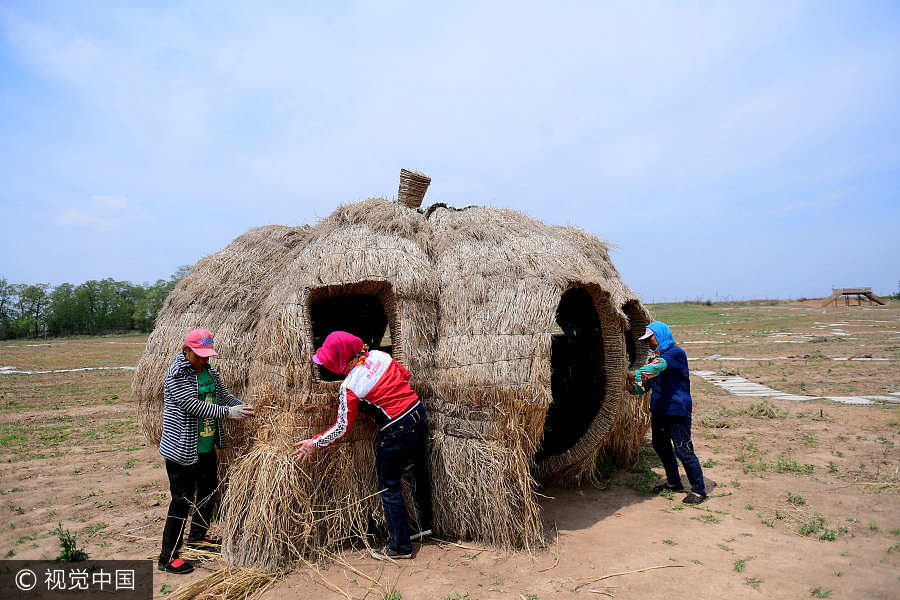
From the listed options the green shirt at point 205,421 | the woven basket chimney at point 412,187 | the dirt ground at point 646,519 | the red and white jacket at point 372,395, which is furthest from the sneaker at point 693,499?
the green shirt at point 205,421

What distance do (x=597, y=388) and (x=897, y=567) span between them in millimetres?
3392

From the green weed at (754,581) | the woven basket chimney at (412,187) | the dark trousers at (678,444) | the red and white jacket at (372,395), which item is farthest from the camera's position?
the woven basket chimney at (412,187)

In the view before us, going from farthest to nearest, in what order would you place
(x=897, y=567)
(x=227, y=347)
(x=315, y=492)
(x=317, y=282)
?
1. (x=227, y=347)
2. (x=317, y=282)
3. (x=315, y=492)
4. (x=897, y=567)

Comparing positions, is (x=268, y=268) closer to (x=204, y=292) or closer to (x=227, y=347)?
(x=204, y=292)

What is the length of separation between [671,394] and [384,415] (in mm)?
3190

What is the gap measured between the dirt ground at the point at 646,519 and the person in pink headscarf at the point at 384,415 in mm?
399

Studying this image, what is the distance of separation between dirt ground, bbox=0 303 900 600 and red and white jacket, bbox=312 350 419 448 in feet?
3.96

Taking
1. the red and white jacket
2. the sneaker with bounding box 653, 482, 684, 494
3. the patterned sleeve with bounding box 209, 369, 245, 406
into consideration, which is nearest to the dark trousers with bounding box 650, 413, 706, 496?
the sneaker with bounding box 653, 482, 684, 494

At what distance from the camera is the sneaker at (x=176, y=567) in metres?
4.33

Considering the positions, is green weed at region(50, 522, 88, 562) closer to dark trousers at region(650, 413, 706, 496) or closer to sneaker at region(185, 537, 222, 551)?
sneaker at region(185, 537, 222, 551)

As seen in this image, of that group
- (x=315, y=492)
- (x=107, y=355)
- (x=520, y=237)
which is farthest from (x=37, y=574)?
(x=107, y=355)

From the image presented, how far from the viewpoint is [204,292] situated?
5609 mm

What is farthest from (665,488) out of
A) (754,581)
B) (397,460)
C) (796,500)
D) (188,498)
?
(188,498)

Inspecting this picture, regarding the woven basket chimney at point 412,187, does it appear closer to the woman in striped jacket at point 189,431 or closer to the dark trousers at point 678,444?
the woman in striped jacket at point 189,431
